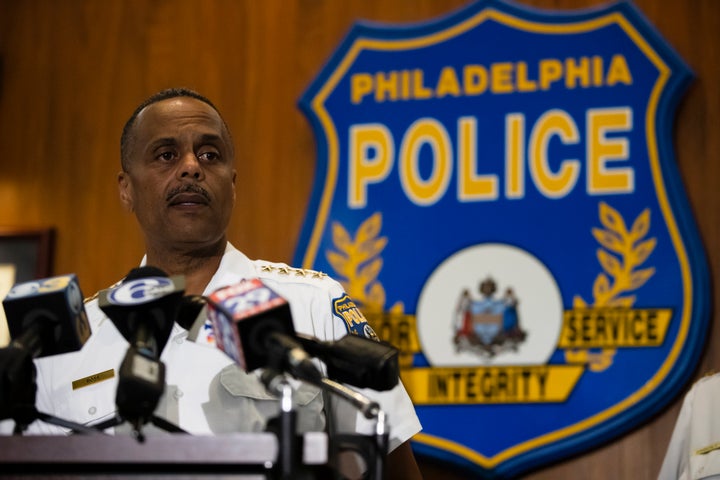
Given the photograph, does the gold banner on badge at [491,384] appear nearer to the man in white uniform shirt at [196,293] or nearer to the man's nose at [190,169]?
the man in white uniform shirt at [196,293]

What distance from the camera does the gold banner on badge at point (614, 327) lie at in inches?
117

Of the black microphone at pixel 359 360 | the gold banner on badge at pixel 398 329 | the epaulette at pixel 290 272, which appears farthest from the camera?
the gold banner on badge at pixel 398 329

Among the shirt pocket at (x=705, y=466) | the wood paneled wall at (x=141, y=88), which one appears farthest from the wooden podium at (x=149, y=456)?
the wood paneled wall at (x=141, y=88)

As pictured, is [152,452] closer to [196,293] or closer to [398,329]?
[196,293]

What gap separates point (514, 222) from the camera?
10.4ft

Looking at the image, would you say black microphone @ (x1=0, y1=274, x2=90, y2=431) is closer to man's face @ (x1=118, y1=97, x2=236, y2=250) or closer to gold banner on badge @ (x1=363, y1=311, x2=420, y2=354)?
man's face @ (x1=118, y1=97, x2=236, y2=250)

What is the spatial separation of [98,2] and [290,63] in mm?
771

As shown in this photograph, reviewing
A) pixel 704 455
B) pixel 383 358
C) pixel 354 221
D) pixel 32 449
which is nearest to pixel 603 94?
pixel 354 221

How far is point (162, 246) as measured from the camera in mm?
2088

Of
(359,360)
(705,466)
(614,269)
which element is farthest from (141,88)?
(359,360)

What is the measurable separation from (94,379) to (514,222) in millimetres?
1556

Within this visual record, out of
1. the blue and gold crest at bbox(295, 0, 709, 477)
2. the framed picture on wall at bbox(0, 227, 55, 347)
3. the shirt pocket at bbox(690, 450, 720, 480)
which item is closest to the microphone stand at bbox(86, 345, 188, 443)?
the shirt pocket at bbox(690, 450, 720, 480)

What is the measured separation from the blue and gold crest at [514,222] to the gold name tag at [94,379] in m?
1.34

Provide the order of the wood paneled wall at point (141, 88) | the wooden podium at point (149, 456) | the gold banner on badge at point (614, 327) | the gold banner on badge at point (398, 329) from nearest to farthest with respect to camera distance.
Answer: the wooden podium at point (149, 456) → the gold banner on badge at point (614, 327) → the gold banner on badge at point (398, 329) → the wood paneled wall at point (141, 88)
